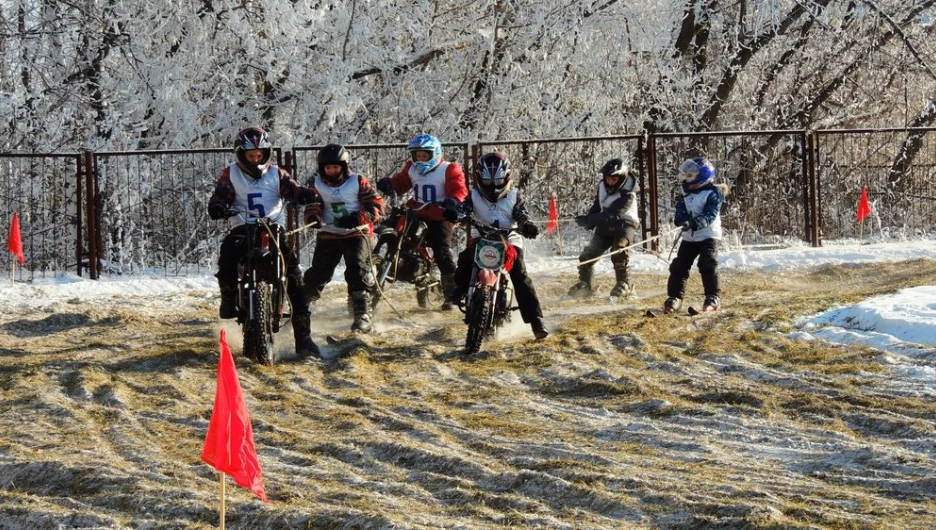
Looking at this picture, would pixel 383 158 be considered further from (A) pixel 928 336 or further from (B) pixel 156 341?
(A) pixel 928 336

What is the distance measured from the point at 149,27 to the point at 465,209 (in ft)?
28.1

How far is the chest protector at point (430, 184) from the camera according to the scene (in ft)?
40.0

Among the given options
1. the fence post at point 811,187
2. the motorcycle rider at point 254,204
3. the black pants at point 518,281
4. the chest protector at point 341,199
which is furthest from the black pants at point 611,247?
the fence post at point 811,187

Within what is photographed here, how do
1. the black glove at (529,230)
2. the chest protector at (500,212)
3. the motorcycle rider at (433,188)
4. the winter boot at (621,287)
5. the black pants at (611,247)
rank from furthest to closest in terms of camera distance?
the winter boot at (621,287), the black pants at (611,247), the motorcycle rider at (433,188), the chest protector at (500,212), the black glove at (529,230)

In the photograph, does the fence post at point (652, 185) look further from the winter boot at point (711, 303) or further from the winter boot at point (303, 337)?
the winter boot at point (303, 337)

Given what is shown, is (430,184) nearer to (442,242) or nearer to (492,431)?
(442,242)

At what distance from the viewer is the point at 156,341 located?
11.2 meters

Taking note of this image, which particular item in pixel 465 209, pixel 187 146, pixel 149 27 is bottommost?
pixel 465 209

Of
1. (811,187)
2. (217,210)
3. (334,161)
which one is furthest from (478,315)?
(811,187)

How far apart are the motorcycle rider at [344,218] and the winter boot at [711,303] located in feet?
10.4

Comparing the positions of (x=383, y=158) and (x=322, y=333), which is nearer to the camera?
(x=322, y=333)

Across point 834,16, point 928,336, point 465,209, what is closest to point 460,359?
point 465,209

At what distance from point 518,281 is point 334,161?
1.83 meters

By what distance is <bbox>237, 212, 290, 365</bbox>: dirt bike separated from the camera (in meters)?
9.59
